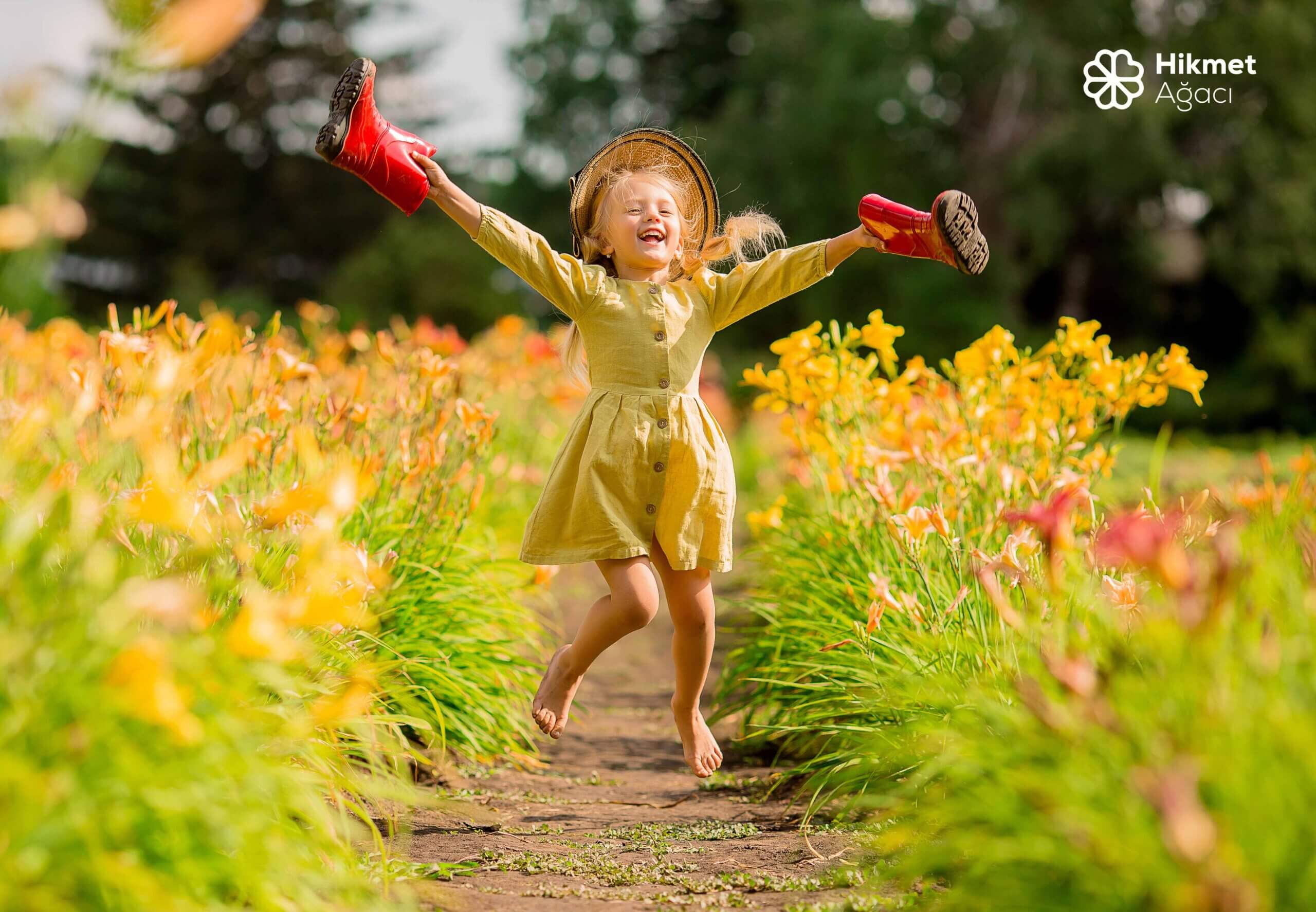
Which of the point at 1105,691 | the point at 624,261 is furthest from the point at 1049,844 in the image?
the point at 624,261

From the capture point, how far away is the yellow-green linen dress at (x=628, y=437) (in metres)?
2.79

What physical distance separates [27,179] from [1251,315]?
63.0ft

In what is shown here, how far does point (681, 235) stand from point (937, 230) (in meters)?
0.80

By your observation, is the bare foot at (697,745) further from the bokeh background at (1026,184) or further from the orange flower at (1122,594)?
the bokeh background at (1026,184)

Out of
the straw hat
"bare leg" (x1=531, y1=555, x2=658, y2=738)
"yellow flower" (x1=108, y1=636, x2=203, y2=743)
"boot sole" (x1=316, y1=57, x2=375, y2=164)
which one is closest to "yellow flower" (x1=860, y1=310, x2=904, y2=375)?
the straw hat

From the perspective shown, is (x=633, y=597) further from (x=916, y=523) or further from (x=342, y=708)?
(x=342, y=708)

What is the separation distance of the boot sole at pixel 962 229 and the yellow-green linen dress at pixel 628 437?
326 millimetres

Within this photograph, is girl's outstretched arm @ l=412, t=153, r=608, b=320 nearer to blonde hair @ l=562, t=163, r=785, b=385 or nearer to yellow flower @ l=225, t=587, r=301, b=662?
blonde hair @ l=562, t=163, r=785, b=385

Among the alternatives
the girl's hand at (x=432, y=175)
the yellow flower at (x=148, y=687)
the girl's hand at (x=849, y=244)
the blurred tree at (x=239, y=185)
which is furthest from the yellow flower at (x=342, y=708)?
the blurred tree at (x=239, y=185)

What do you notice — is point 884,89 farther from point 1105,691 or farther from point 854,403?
point 1105,691

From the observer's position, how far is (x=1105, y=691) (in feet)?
4.99

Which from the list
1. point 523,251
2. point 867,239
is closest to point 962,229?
point 867,239

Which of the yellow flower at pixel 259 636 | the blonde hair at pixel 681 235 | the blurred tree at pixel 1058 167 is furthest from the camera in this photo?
the blurred tree at pixel 1058 167

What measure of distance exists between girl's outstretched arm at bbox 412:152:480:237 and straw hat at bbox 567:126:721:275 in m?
0.45
